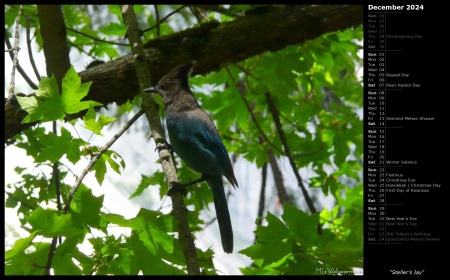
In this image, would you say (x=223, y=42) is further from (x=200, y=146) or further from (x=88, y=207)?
(x=88, y=207)

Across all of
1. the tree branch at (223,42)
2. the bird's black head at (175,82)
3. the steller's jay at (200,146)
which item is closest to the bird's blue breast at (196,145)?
the steller's jay at (200,146)

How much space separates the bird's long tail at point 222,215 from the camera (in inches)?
108

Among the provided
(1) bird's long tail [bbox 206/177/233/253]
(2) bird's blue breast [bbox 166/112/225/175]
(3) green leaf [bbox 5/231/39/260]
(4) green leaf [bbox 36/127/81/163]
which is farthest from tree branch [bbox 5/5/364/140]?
(3) green leaf [bbox 5/231/39/260]

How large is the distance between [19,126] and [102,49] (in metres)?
0.98

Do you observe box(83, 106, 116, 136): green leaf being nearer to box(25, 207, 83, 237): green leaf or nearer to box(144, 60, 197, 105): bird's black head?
box(25, 207, 83, 237): green leaf

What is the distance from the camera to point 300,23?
3.85 m

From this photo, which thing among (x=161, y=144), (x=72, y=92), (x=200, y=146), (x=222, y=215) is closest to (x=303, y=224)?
(x=222, y=215)

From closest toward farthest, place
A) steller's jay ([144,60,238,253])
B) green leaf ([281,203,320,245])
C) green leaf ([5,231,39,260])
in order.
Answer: green leaf ([5,231,39,260])
green leaf ([281,203,320,245])
steller's jay ([144,60,238,253])
